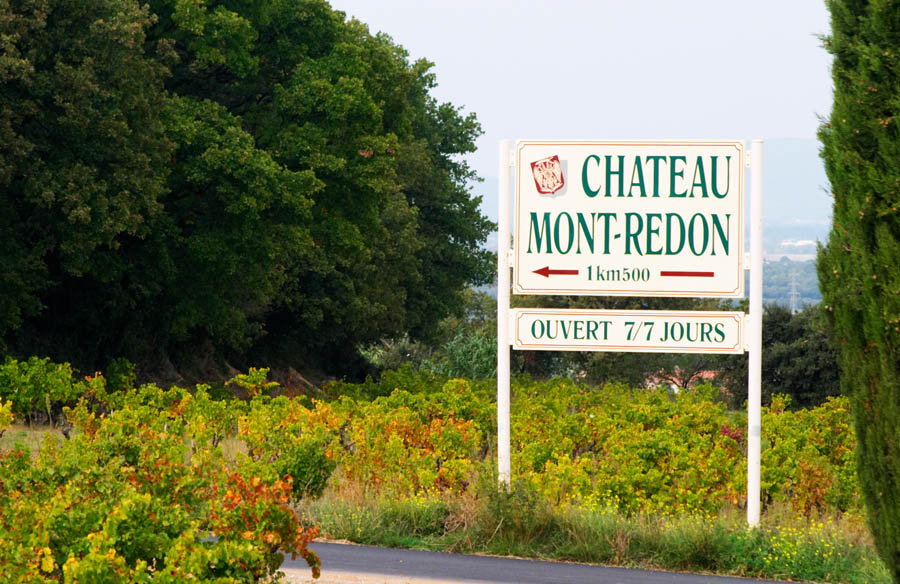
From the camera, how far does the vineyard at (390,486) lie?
6008 millimetres

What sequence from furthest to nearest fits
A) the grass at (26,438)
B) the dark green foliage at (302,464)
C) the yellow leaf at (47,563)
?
the grass at (26,438), the dark green foliage at (302,464), the yellow leaf at (47,563)

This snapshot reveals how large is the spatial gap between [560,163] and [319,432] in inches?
158

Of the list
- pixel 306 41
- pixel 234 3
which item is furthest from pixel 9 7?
pixel 306 41

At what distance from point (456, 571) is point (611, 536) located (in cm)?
148

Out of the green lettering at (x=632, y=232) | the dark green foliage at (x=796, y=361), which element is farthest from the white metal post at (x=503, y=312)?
the dark green foliage at (x=796, y=361)

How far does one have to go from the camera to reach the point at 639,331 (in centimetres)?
978

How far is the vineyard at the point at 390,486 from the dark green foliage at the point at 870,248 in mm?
2426

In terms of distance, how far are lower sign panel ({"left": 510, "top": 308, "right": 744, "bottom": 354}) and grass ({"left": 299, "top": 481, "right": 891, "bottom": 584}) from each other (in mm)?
1393

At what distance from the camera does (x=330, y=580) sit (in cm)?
820

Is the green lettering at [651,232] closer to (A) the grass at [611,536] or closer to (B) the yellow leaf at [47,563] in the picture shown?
(A) the grass at [611,536]

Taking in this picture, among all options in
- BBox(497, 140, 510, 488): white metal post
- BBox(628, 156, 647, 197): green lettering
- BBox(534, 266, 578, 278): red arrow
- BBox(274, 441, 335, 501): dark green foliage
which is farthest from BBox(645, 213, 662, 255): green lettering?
BBox(274, 441, 335, 501): dark green foliage

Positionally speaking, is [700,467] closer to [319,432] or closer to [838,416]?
[319,432]

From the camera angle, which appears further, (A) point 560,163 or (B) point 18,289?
(B) point 18,289

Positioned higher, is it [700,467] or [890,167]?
[890,167]
